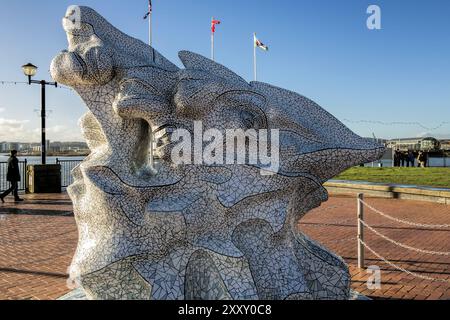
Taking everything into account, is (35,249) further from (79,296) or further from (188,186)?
(188,186)

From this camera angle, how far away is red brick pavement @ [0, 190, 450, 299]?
240 inches

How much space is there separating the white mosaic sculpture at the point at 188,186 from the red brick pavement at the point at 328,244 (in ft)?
5.43

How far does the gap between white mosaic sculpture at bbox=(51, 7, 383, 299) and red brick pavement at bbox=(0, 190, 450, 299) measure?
5.43 ft

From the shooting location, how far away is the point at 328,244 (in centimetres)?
892

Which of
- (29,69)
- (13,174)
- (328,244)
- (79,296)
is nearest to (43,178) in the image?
(13,174)

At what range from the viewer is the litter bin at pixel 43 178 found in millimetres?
18297

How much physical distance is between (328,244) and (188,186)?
517 cm

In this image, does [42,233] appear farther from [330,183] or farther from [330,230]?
[330,183]

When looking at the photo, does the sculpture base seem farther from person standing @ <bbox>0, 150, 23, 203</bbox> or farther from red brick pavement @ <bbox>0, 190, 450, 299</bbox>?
person standing @ <bbox>0, 150, 23, 203</bbox>

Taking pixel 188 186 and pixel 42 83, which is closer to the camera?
pixel 188 186

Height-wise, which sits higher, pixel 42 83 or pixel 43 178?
pixel 42 83

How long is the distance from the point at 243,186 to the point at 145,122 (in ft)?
5.01

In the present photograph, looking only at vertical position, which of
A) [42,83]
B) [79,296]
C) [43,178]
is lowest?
[79,296]
